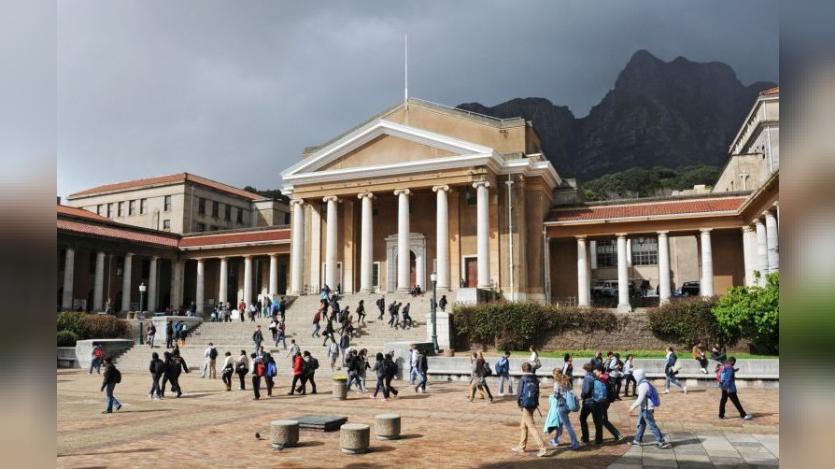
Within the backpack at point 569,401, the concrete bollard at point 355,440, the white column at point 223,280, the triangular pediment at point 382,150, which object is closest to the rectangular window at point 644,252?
the triangular pediment at point 382,150

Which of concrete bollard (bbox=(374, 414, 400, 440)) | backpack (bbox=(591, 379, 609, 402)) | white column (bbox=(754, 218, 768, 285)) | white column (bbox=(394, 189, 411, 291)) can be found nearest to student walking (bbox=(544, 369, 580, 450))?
backpack (bbox=(591, 379, 609, 402))

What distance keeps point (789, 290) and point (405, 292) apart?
3934cm

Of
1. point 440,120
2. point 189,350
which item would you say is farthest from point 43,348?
point 440,120

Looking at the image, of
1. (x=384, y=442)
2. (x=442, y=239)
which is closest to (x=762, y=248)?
(x=442, y=239)

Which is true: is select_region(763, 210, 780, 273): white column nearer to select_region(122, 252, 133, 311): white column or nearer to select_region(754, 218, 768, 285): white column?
select_region(754, 218, 768, 285): white column

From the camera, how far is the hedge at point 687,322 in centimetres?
2927

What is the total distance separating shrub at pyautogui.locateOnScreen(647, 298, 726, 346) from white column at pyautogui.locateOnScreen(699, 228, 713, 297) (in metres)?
11.6

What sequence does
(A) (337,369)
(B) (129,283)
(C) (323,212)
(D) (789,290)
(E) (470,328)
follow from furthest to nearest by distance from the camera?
(B) (129,283)
(C) (323,212)
(E) (470,328)
(A) (337,369)
(D) (789,290)

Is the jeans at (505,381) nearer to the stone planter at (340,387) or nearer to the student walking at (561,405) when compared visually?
the stone planter at (340,387)

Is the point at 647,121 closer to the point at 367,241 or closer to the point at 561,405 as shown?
the point at 367,241

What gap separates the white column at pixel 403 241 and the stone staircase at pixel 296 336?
165cm

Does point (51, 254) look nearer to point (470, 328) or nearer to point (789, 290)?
point (789, 290)

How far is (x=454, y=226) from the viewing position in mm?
44969

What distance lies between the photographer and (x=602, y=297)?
4956 cm
